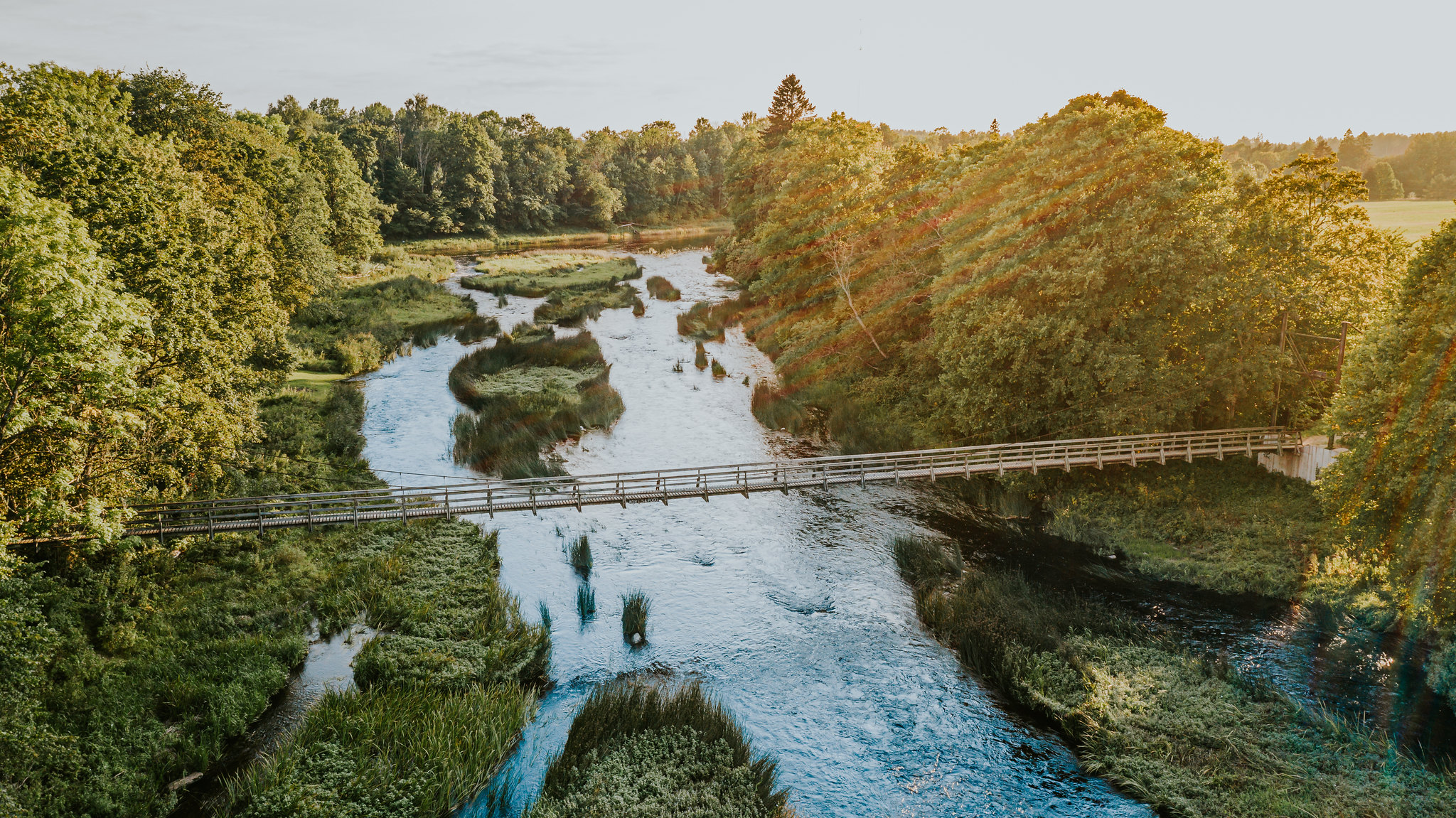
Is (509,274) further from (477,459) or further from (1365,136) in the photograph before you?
(1365,136)

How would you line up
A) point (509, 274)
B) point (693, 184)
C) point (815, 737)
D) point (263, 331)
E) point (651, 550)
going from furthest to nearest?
point (693, 184)
point (509, 274)
point (263, 331)
point (651, 550)
point (815, 737)

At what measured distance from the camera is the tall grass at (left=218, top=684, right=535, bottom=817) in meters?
14.7

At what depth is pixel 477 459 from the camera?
3247cm

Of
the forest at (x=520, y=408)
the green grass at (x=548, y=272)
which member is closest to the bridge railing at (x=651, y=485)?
the forest at (x=520, y=408)

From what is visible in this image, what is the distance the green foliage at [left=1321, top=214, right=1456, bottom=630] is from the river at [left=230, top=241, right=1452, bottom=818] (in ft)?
7.84

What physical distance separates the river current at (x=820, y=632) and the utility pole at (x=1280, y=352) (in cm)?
918

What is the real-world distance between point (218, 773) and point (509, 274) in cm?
6856

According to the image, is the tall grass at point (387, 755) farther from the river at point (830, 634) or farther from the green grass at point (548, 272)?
the green grass at point (548, 272)

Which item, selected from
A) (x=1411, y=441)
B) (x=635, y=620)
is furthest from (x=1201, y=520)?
(x=635, y=620)

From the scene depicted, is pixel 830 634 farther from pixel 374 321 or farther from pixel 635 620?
pixel 374 321

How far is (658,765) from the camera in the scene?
53.3 ft

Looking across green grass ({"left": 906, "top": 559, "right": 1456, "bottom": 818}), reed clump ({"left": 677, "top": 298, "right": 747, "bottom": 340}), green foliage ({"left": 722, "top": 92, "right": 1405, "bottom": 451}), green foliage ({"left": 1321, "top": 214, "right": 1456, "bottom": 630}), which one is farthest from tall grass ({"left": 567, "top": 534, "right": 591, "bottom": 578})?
→ reed clump ({"left": 677, "top": 298, "right": 747, "bottom": 340})

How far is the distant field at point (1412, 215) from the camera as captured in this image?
53406 mm

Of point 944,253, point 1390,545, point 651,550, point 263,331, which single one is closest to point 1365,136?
point 944,253
